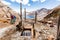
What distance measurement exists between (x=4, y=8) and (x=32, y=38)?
109 cm

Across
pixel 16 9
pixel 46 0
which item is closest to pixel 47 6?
pixel 46 0

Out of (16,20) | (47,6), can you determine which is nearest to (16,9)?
(16,20)

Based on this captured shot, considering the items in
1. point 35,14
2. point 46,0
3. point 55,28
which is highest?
point 46,0

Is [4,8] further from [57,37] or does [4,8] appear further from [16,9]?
[57,37]

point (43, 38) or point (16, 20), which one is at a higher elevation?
point (16, 20)

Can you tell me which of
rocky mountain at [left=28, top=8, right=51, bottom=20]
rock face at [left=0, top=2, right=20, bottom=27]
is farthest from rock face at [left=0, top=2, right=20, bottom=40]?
rocky mountain at [left=28, top=8, right=51, bottom=20]

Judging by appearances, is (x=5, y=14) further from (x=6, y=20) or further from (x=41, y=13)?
(x=41, y=13)

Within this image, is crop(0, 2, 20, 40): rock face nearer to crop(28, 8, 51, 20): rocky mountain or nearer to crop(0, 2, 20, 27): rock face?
crop(0, 2, 20, 27): rock face

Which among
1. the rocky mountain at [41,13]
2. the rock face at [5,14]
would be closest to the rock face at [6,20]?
the rock face at [5,14]

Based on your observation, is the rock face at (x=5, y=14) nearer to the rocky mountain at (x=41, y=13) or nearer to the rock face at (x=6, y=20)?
the rock face at (x=6, y=20)

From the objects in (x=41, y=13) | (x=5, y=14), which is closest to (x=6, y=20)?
(x=5, y=14)

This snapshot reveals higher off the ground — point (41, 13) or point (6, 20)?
point (41, 13)

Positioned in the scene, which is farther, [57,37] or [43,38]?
[43,38]

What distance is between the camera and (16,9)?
12.5ft
